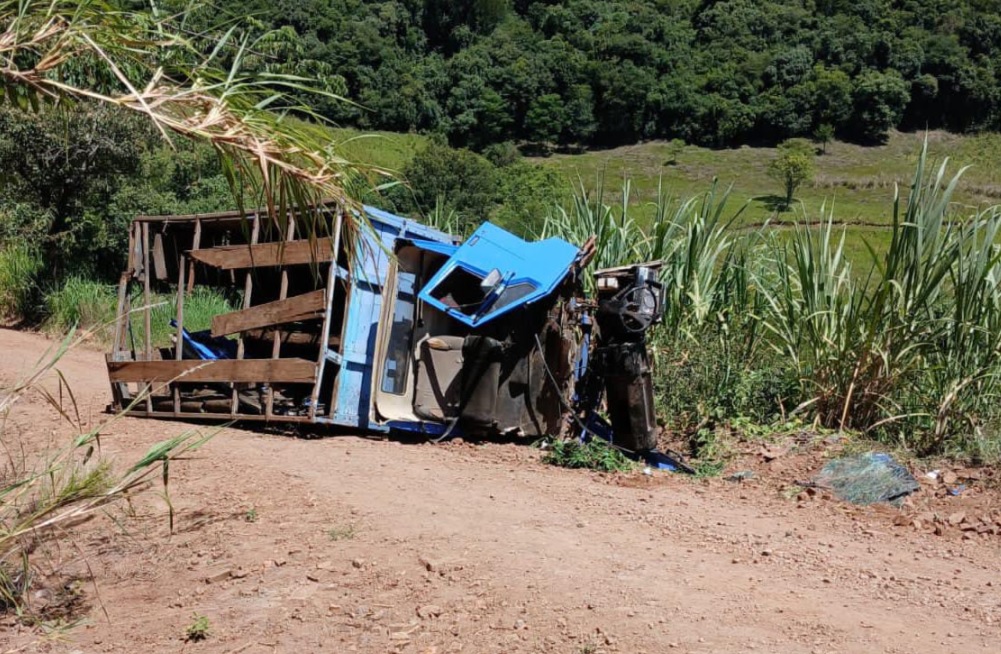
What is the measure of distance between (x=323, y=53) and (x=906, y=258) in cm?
2688

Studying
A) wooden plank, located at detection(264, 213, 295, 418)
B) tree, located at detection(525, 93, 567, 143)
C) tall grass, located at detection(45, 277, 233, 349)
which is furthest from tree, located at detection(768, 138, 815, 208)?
wooden plank, located at detection(264, 213, 295, 418)

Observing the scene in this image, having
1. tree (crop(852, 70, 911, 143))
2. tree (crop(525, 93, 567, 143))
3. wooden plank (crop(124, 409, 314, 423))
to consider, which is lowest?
wooden plank (crop(124, 409, 314, 423))

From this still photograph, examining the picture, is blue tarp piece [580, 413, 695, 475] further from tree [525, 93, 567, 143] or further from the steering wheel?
tree [525, 93, 567, 143]

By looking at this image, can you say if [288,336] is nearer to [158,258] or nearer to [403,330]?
[403,330]

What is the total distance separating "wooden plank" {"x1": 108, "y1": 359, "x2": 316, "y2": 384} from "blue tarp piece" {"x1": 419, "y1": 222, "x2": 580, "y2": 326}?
119 cm

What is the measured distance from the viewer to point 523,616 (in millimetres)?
4496

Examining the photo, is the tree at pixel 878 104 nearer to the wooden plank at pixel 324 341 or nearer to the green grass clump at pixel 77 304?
the green grass clump at pixel 77 304

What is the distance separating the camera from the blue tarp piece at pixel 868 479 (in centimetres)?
676

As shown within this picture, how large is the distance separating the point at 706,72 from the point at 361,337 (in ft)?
286

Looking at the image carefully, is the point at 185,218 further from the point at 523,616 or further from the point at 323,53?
the point at 323,53

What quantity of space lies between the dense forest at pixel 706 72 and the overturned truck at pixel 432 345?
2188 inches

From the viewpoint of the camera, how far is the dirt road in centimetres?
440

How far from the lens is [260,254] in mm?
8586

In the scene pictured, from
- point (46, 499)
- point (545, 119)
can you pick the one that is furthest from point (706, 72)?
point (46, 499)
